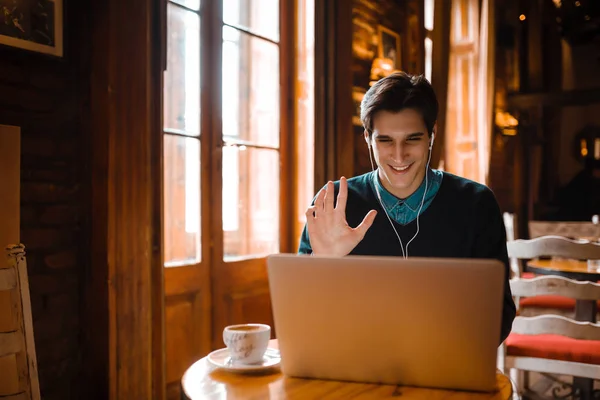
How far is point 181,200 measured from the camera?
110 inches

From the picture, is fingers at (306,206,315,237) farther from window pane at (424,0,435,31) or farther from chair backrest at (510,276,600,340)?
window pane at (424,0,435,31)

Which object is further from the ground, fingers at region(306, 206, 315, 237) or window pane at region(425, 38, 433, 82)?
window pane at region(425, 38, 433, 82)

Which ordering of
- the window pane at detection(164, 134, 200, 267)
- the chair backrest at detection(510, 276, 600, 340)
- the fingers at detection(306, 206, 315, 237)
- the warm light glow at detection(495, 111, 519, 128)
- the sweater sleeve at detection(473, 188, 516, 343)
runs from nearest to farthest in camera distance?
the fingers at detection(306, 206, 315, 237)
the sweater sleeve at detection(473, 188, 516, 343)
the chair backrest at detection(510, 276, 600, 340)
the window pane at detection(164, 134, 200, 267)
the warm light glow at detection(495, 111, 519, 128)

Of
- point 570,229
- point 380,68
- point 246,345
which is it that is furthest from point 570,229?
point 246,345

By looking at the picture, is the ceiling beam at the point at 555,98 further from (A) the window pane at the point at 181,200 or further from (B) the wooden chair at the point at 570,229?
(A) the window pane at the point at 181,200

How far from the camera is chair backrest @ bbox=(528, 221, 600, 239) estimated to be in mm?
3695

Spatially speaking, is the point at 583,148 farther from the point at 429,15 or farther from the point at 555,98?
the point at 429,15

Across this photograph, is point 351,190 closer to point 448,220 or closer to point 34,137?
point 448,220

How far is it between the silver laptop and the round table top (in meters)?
2.14

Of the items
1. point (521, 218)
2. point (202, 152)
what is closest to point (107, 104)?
point (202, 152)

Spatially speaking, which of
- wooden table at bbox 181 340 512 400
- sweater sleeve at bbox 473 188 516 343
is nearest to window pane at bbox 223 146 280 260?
sweater sleeve at bbox 473 188 516 343

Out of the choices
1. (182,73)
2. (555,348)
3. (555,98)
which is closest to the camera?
(555,348)

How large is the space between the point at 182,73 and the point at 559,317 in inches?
75.6

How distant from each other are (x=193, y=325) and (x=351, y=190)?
147cm
